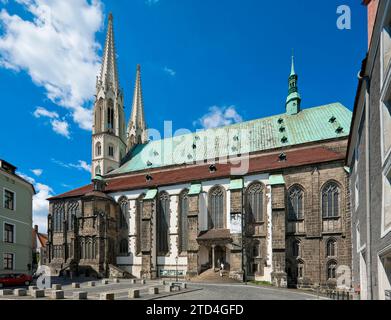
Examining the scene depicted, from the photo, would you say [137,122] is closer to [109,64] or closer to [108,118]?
[108,118]

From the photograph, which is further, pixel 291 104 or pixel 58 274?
pixel 291 104

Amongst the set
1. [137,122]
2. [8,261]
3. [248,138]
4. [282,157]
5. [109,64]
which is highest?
[109,64]

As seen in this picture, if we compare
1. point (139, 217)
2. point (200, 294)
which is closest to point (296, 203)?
point (200, 294)

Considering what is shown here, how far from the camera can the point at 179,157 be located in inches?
1849

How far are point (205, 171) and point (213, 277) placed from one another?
13.0 meters

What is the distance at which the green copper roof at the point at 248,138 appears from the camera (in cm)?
3869

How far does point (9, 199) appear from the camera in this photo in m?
28.5

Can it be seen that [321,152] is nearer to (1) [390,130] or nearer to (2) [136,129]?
(1) [390,130]

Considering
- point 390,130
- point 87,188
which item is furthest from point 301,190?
→ point 87,188

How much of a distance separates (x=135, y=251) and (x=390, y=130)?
118ft

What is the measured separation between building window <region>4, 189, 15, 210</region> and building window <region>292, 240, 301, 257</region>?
2657cm

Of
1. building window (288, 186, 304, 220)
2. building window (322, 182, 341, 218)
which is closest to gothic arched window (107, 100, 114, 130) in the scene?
building window (288, 186, 304, 220)

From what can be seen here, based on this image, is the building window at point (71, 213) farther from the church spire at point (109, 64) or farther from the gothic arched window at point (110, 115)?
the church spire at point (109, 64)
